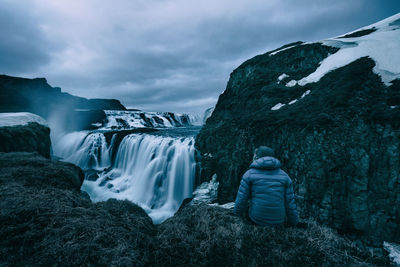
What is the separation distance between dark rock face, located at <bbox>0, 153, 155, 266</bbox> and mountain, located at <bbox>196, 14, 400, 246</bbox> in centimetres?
698

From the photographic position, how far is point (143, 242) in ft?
9.23

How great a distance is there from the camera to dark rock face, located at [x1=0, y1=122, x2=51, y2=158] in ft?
40.6

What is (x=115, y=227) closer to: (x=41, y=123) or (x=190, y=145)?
(x=190, y=145)

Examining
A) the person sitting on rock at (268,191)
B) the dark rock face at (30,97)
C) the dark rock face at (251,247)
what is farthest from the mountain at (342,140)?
the dark rock face at (30,97)

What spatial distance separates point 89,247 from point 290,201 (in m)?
3.54

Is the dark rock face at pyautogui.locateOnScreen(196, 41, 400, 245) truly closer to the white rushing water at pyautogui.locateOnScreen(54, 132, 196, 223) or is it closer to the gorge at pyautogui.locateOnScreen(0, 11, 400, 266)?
the gorge at pyautogui.locateOnScreen(0, 11, 400, 266)

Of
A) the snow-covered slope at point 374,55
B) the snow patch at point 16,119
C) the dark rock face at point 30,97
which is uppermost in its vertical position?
the dark rock face at point 30,97

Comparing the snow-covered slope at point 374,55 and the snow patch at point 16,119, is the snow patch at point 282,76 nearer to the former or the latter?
the snow-covered slope at point 374,55

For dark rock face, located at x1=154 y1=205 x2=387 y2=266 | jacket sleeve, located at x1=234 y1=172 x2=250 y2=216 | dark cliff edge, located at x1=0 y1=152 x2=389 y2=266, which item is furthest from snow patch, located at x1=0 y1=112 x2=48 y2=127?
jacket sleeve, located at x1=234 y1=172 x2=250 y2=216

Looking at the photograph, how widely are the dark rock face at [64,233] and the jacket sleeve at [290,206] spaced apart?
269 cm

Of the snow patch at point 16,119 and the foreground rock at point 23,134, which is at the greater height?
the snow patch at point 16,119

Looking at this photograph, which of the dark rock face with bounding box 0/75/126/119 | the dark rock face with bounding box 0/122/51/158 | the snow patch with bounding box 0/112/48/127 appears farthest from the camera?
the dark rock face with bounding box 0/75/126/119

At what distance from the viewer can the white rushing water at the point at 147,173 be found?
14867 millimetres

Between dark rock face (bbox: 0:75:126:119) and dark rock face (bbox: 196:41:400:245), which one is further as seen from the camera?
dark rock face (bbox: 0:75:126:119)
